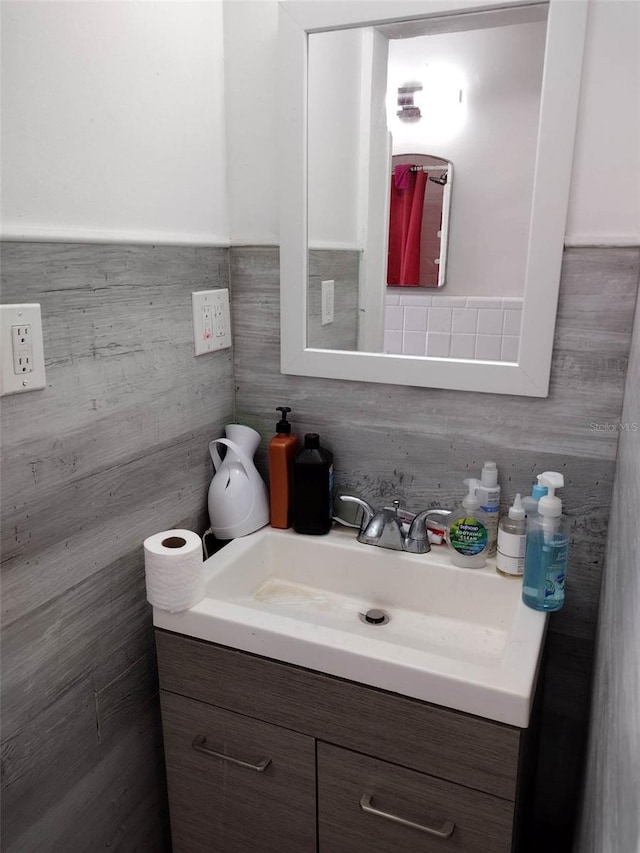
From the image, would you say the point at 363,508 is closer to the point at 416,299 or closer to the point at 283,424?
the point at 283,424

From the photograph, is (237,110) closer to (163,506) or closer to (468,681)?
(163,506)

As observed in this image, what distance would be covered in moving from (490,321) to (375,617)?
61cm

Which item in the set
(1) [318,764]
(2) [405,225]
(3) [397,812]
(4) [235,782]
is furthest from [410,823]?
(2) [405,225]

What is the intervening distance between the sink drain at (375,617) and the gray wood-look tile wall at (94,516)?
0.40 meters

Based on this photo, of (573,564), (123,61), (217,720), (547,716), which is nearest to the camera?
(123,61)

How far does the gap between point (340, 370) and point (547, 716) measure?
2.80 feet

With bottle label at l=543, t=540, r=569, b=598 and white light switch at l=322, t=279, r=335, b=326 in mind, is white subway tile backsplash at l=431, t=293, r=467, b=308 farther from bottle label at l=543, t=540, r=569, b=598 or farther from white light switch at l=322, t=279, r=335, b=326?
bottle label at l=543, t=540, r=569, b=598

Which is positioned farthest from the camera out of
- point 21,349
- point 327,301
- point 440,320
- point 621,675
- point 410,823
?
point 327,301

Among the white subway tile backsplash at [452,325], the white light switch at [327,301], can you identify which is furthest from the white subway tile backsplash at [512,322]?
the white light switch at [327,301]

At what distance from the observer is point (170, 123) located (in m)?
1.15

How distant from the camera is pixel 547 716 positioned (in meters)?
1.35

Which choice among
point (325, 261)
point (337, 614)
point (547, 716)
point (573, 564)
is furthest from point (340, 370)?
point (547, 716)

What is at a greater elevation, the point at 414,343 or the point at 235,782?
the point at 414,343

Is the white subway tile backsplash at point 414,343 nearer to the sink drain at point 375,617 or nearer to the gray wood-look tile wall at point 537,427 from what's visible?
the gray wood-look tile wall at point 537,427
